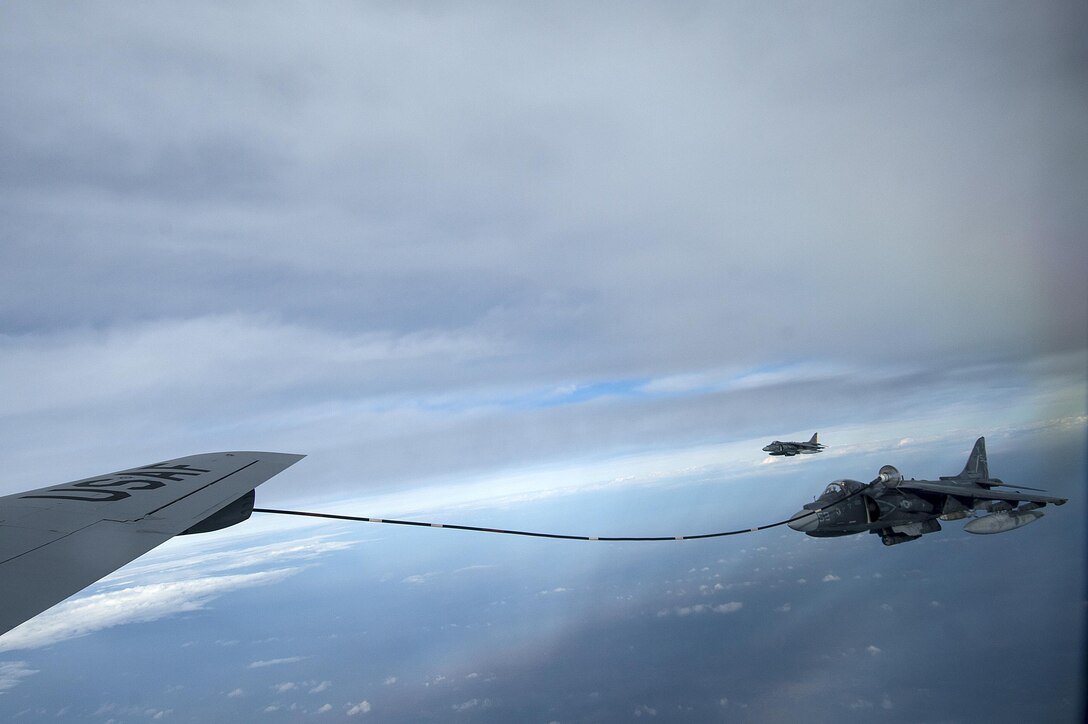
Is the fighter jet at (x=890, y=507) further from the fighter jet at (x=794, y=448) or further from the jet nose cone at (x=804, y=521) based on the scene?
the fighter jet at (x=794, y=448)

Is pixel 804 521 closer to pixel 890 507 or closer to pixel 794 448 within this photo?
pixel 890 507

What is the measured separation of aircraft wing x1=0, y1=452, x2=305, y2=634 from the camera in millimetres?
3330

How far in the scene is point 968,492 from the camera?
1586 cm

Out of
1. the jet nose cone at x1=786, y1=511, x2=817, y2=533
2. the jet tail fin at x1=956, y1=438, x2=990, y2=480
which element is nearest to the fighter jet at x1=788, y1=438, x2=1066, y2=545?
the jet nose cone at x1=786, y1=511, x2=817, y2=533

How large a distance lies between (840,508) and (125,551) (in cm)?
1930

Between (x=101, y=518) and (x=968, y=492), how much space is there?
22.1 meters

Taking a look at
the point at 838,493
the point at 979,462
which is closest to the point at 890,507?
the point at 838,493

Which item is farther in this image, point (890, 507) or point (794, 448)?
point (794, 448)

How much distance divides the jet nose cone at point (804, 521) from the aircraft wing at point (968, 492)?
3370 mm

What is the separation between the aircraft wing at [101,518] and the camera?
3330 millimetres

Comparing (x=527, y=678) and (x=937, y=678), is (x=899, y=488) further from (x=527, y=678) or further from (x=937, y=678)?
(x=527, y=678)

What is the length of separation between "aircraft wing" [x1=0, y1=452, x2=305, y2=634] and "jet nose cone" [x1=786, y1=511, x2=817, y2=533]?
52.6 ft

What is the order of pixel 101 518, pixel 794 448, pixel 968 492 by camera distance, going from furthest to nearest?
pixel 794 448 → pixel 968 492 → pixel 101 518

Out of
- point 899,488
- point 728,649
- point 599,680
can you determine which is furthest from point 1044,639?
point 899,488
